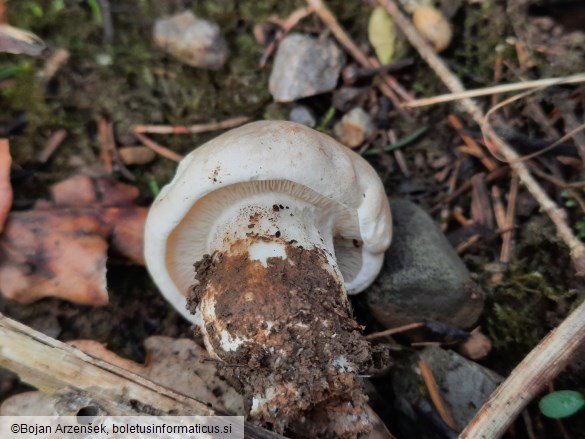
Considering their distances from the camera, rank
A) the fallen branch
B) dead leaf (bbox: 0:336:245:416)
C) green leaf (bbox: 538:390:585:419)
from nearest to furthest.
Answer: the fallen branch
green leaf (bbox: 538:390:585:419)
dead leaf (bbox: 0:336:245:416)

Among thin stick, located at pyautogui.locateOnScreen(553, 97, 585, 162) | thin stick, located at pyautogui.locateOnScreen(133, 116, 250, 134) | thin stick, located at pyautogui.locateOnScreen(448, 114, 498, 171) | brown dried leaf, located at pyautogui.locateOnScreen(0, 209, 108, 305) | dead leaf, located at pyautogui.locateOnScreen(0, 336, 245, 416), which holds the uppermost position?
thin stick, located at pyautogui.locateOnScreen(553, 97, 585, 162)

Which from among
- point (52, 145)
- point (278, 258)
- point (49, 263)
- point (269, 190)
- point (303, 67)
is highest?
point (303, 67)

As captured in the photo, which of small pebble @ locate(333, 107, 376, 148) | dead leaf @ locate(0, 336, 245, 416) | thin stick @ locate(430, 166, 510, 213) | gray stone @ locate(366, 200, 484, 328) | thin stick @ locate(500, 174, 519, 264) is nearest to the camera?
dead leaf @ locate(0, 336, 245, 416)

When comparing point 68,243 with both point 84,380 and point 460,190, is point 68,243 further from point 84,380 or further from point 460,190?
point 460,190

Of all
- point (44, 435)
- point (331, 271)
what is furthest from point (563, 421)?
point (44, 435)

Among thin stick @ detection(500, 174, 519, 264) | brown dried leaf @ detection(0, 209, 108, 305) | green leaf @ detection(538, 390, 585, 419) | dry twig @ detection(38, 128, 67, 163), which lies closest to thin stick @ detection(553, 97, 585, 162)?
thin stick @ detection(500, 174, 519, 264)

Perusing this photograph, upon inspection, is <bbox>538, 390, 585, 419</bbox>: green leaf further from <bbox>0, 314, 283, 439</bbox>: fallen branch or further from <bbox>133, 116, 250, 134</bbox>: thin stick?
<bbox>133, 116, 250, 134</bbox>: thin stick

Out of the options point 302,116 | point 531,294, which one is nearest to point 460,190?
point 531,294

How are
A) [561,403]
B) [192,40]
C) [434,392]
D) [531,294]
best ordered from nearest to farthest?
[561,403]
[434,392]
[531,294]
[192,40]
